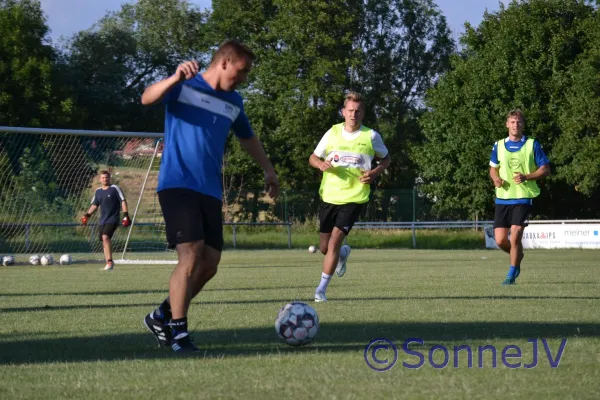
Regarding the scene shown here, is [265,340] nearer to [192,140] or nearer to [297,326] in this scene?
[297,326]

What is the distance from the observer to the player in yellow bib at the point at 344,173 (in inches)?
415

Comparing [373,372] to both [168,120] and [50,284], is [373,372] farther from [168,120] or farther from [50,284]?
[50,284]

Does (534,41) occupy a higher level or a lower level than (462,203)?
higher

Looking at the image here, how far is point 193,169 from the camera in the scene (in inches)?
249

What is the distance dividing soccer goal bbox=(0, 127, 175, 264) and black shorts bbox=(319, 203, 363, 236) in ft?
37.5

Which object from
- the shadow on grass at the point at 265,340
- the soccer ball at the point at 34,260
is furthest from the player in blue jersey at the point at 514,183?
the soccer ball at the point at 34,260

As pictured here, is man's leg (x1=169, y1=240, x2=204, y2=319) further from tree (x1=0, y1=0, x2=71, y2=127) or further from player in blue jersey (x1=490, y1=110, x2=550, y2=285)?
tree (x1=0, y1=0, x2=71, y2=127)

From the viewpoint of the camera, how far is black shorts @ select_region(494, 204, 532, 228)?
1337cm

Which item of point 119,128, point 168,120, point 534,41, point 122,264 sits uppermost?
point 534,41

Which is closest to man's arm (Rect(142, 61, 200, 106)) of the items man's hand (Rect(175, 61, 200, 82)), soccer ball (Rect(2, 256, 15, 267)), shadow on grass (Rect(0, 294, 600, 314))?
man's hand (Rect(175, 61, 200, 82))

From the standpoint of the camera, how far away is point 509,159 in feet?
44.3

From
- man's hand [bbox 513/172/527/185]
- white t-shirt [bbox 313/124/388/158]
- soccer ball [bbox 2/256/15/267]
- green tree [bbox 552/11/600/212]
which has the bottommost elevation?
soccer ball [bbox 2/256/15/267]

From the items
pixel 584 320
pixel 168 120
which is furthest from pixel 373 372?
pixel 584 320

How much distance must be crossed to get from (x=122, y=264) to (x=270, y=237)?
64.9 ft
